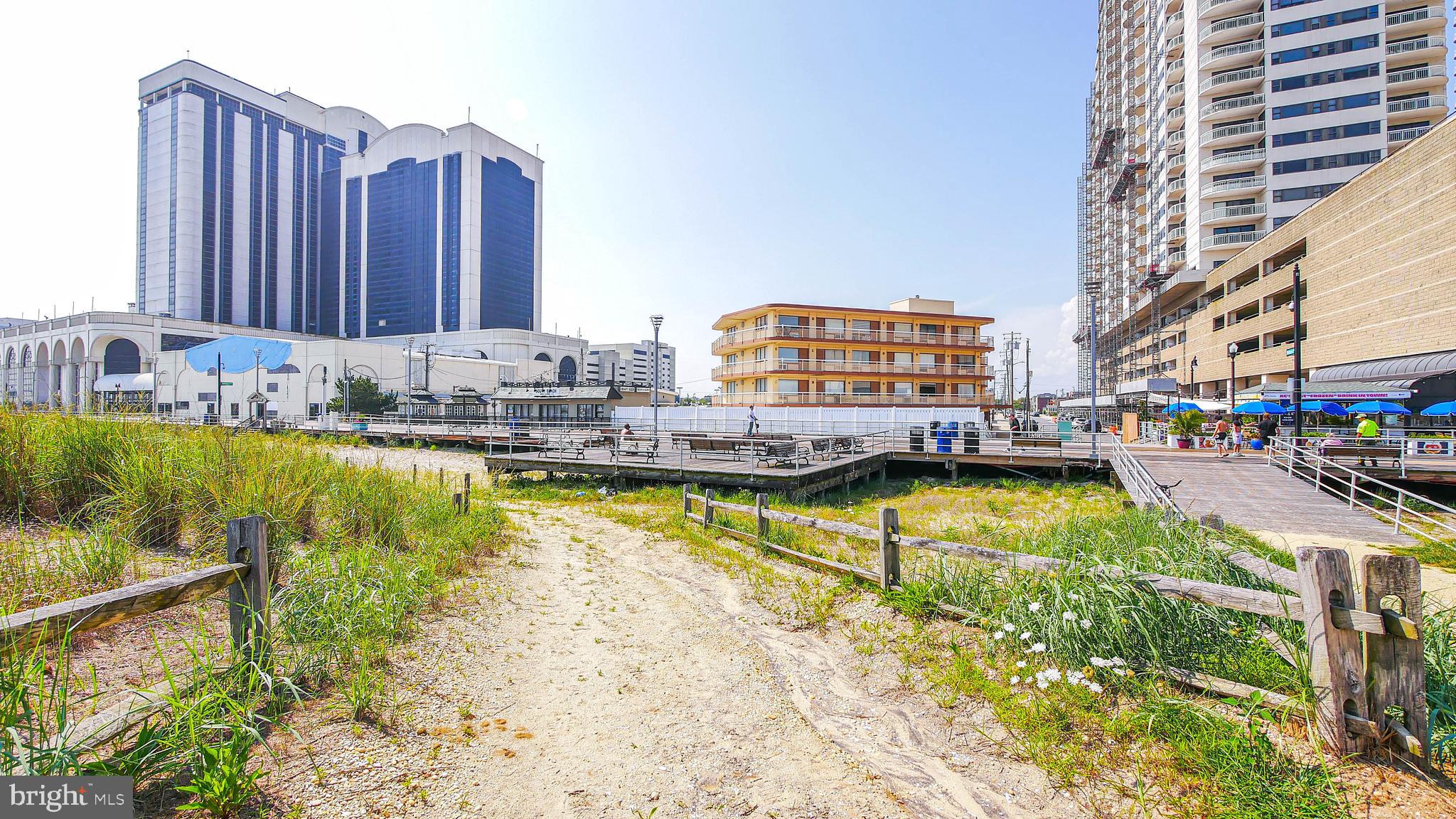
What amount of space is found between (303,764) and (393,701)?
3.06 feet

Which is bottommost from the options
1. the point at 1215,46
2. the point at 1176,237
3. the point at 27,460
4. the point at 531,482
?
the point at 531,482

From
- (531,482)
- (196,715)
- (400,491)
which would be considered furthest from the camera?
(531,482)

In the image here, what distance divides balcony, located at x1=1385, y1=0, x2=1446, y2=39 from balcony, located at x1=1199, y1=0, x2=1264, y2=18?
8.28m

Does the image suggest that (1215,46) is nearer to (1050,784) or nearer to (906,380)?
(906,380)

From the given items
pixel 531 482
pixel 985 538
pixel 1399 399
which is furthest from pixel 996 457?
pixel 1399 399

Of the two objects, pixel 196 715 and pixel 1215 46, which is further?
pixel 1215 46

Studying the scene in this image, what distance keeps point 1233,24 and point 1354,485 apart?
5607cm

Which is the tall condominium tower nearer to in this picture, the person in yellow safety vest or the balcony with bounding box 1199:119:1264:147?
the balcony with bounding box 1199:119:1264:147

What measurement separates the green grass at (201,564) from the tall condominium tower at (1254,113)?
→ 34.5 metres

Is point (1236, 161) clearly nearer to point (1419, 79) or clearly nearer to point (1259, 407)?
point (1419, 79)

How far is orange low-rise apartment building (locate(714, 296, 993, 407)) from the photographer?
149ft

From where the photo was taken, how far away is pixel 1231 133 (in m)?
48.3

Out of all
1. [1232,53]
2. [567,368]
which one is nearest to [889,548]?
[1232,53]

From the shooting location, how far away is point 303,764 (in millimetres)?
3537
